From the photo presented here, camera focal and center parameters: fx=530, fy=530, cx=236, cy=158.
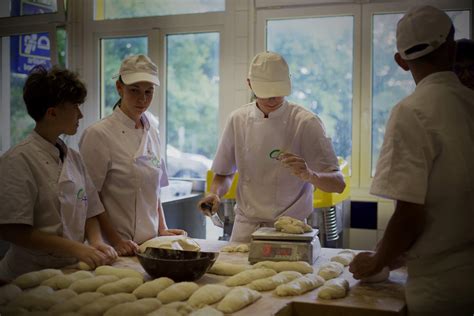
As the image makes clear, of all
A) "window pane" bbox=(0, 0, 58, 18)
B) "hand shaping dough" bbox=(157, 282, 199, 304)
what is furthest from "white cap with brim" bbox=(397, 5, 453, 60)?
"window pane" bbox=(0, 0, 58, 18)

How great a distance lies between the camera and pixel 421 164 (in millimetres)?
1496

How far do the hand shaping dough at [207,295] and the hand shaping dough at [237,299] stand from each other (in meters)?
0.03

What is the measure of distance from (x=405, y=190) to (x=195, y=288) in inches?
29.0

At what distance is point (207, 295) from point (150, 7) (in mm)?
3360

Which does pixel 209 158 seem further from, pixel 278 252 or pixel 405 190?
pixel 405 190

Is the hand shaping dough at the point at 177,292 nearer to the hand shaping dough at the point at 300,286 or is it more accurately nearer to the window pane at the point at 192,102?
the hand shaping dough at the point at 300,286

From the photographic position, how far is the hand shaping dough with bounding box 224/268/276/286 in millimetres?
1818

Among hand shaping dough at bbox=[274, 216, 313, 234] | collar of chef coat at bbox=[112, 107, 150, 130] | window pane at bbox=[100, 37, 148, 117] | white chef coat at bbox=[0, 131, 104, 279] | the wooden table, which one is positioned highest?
window pane at bbox=[100, 37, 148, 117]

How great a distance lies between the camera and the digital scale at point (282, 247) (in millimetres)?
2070

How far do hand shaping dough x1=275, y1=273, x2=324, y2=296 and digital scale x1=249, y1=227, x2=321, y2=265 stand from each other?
8.6 inches

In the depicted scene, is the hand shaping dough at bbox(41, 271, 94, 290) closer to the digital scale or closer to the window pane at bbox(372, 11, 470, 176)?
the digital scale

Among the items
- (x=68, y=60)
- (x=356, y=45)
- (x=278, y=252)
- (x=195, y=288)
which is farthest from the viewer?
(x=68, y=60)

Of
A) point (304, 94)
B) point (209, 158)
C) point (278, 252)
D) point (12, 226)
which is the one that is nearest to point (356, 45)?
point (304, 94)

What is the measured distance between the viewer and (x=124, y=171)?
2.39 metres
